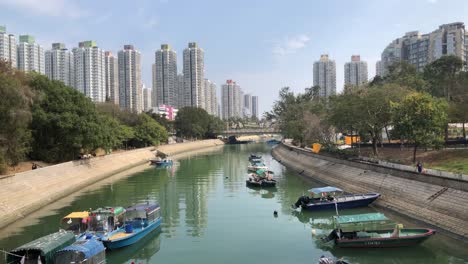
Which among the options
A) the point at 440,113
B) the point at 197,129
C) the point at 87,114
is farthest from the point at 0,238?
the point at 197,129

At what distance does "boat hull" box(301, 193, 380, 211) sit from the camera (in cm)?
4022

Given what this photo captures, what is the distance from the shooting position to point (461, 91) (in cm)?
7725

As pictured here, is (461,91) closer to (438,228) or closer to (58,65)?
(438,228)

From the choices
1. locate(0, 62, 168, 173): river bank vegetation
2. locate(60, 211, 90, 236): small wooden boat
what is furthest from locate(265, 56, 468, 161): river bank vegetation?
locate(0, 62, 168, 173): river bank vegetation

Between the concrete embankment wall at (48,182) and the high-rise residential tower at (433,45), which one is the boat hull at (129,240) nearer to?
the concrete embankment wall at (48,182)

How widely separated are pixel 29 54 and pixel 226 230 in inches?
6185

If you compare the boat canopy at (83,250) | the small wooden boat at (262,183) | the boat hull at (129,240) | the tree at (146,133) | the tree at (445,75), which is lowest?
the boat hull at (129,240)

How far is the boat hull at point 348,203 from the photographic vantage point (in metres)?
40.2

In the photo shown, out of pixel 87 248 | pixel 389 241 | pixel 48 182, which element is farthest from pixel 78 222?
pixel 389 241

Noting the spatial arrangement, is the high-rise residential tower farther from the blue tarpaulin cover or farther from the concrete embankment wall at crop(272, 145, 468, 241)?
the blue tarpaulin cover

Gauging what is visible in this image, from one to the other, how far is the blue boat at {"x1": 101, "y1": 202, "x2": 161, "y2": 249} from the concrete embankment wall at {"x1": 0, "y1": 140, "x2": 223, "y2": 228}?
12761 mm

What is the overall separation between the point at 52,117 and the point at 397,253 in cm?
5080

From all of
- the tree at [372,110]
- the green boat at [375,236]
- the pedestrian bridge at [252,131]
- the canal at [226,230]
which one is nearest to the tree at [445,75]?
the tree at [372,110]

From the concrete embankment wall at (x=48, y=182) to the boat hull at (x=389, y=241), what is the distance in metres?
30.9
